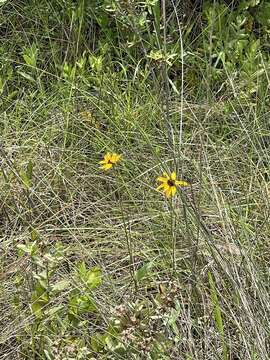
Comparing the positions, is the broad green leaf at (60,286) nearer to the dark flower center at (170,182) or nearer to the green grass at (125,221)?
the green grass at (125,221)

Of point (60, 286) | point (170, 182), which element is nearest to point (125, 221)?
point (60, 286)

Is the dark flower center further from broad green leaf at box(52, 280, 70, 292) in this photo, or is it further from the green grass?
broad green leaf at box(52, 280, 70, 292)

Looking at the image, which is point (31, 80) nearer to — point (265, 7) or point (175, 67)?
point (175, 67)

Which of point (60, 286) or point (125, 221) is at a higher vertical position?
point (60, 286)

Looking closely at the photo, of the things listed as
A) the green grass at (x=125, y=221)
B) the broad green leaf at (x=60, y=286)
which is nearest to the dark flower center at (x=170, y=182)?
the green grass at (x=125, y=221)

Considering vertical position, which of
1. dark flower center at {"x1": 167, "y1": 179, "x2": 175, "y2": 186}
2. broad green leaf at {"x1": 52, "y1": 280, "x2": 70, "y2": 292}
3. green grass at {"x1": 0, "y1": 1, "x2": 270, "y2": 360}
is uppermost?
dark flower center at {"x1": 167, "y1": 179, "x2": 175, "y2": 186}

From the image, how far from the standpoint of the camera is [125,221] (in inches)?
82.2

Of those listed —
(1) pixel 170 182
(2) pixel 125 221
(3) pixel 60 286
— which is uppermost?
(1) pixel 170 182

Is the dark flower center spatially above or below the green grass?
above

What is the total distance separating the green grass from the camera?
1669 millimetres

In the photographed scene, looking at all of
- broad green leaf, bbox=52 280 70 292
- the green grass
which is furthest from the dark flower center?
broad green leaf, bbox=52 280 70 292

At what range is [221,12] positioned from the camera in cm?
271

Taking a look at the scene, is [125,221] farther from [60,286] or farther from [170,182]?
[170,182]

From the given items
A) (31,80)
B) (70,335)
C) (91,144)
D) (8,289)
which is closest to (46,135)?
(91,144)
